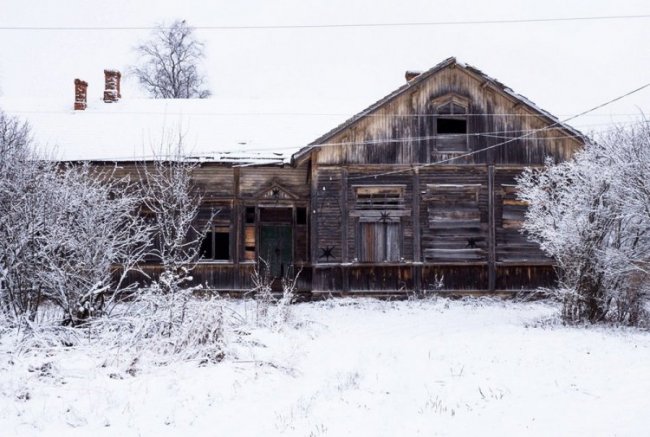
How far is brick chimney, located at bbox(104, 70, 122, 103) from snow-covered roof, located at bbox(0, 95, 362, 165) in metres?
0.36

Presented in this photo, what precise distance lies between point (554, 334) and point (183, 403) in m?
6.76

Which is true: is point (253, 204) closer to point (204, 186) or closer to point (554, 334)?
point (204, 186)

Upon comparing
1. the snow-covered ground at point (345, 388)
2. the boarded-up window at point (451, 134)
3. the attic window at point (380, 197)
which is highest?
the boarded-up window at point (451, 134)

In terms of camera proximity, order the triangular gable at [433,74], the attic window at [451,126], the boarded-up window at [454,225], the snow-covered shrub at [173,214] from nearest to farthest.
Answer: the snow-covered shrub at [173,214], the triangular gable at [433,74], the boarded-up window at [454,225], the attic window at [451,126]

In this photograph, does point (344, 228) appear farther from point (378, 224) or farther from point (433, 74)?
point (433, 74)

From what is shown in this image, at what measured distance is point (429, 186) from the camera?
51.9 feet

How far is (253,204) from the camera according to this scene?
16.5 meters

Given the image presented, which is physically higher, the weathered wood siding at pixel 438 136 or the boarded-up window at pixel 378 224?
the weathered wood siding at pixel 438 136

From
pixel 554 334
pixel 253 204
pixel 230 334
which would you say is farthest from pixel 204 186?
pixel 554 334

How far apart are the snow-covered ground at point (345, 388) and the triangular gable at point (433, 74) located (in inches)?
273

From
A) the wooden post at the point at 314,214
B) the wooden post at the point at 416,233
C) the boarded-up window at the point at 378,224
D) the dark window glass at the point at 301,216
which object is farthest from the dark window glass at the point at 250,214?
the wooden post at the point at 416,233

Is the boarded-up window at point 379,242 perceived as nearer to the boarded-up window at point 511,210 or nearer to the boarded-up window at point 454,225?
the boarded-up window at point 454,225

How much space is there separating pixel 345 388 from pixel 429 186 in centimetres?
991

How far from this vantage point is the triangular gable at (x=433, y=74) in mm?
15297
